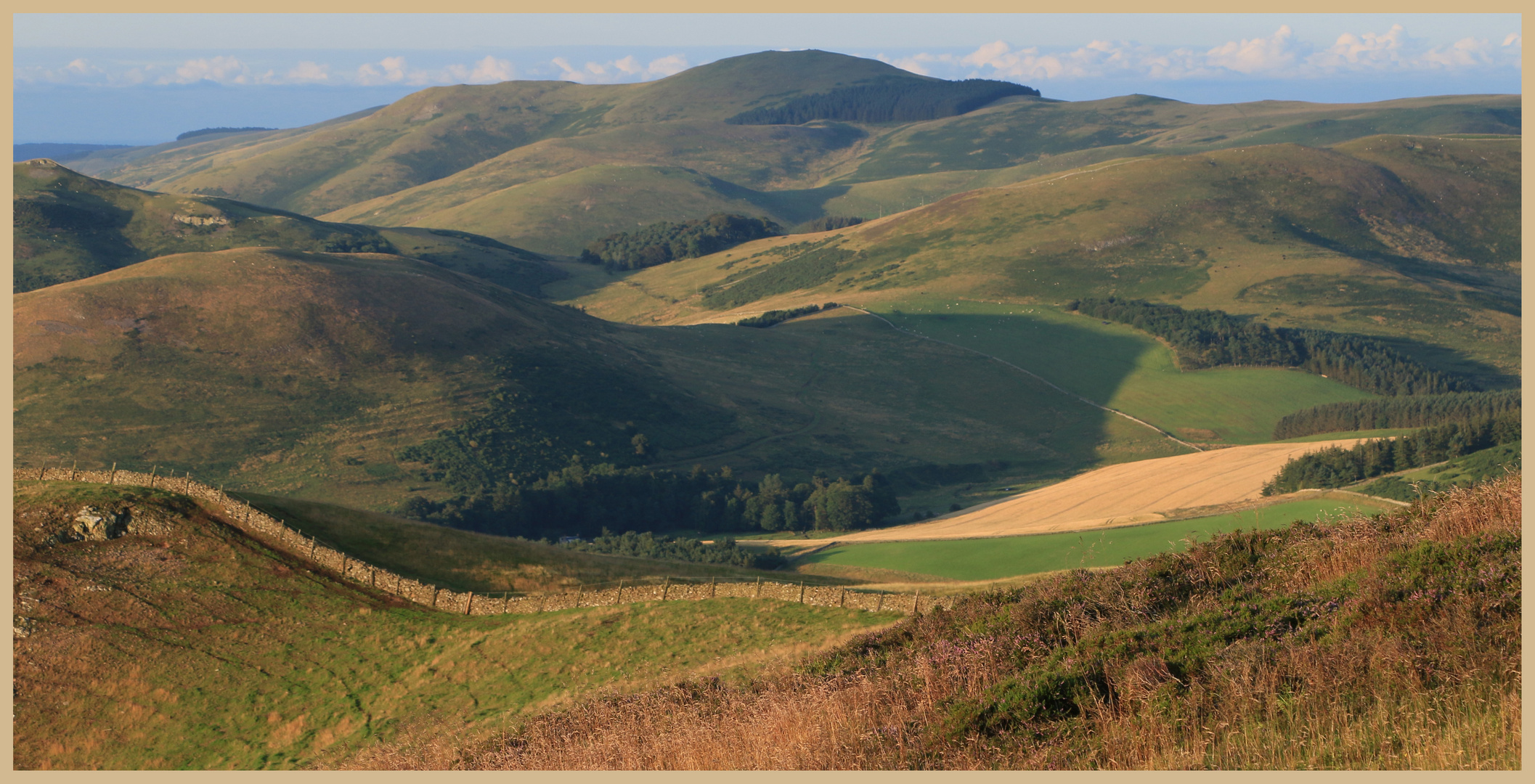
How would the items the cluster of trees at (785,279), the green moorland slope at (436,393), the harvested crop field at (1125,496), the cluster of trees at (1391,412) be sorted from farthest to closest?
1. the cluster of trees at (785,279)
2. the cluster of trees at (1391,412)
3. the green moorland slope at (436,393)
4. the harvested crop field at (1125,496)

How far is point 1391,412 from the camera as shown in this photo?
105562 millimetres

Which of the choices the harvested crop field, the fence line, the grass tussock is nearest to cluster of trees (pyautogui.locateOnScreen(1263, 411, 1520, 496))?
the harvested crop field

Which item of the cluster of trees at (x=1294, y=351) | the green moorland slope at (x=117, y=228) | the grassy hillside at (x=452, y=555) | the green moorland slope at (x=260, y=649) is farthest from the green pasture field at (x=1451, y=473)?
the green moorland slope at (x=117, y=228)

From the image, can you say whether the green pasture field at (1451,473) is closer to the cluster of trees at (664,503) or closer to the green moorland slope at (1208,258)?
the cluster of trees at (664,503)

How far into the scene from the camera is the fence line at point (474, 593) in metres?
25.8

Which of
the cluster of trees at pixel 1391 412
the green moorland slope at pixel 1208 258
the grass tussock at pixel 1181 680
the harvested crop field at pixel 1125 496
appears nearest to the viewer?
the grass tussock at pixel 1181 680

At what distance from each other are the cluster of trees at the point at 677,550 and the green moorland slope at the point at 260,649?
123 ft

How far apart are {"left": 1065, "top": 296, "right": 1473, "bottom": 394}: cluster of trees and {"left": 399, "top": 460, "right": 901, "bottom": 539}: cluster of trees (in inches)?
2349

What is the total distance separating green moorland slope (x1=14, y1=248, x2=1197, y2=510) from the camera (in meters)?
83.6

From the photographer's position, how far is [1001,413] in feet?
385

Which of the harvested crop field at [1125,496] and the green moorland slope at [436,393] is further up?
the green moorland slope at [436,393]

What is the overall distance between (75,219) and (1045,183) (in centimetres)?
16806

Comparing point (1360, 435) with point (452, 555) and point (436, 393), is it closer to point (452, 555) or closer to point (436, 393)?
point (436, 393)

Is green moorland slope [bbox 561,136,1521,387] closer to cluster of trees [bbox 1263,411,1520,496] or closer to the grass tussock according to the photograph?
Answer: cluster of trees [bbox 1263,411,1520,496]
